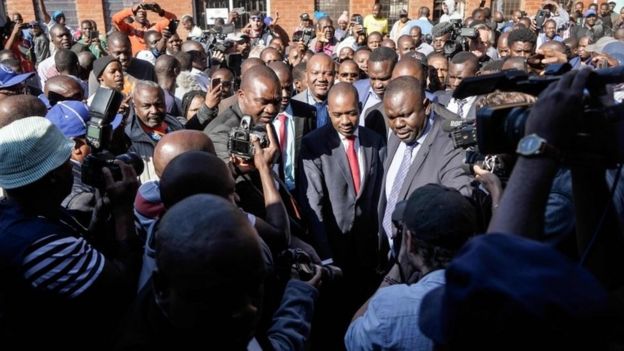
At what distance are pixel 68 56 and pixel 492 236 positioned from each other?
19.0 ft

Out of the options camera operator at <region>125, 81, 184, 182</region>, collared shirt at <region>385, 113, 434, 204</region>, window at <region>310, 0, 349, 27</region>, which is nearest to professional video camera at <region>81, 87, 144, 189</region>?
camera operator at <region>125, 81, 184, 182</region>

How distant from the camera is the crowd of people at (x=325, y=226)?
3.16 feet

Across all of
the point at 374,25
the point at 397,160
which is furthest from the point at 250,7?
the point at 397,160

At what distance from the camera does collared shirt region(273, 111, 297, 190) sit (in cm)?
366

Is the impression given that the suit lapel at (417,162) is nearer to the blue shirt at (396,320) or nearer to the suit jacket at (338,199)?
the suit jacket at (338,199)

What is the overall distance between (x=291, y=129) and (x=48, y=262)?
2481 millimetres

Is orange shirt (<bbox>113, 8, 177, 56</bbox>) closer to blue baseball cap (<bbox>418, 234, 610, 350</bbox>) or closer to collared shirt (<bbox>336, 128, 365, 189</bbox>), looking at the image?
collared shirt (<bbox>336, 128, 365, 189</bbox>)

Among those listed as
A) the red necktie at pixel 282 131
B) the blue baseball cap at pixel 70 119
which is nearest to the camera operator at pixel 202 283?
the blue baseball cap at pixel 70 119

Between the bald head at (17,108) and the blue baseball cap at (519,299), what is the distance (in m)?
2.96

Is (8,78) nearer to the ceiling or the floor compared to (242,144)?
nearer to the ceiling

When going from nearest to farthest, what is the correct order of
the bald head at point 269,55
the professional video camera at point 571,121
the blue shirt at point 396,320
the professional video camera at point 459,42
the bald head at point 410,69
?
the professional video camera at point 571,121 → the blue shirt at point 396,320 → the bald head at point 410,69 → the bald head at point 269,55 → the professional video camera at point 459,42

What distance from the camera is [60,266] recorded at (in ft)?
5.55

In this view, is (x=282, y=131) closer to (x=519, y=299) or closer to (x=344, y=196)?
(x=344, y=196)

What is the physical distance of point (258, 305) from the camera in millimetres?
1289
